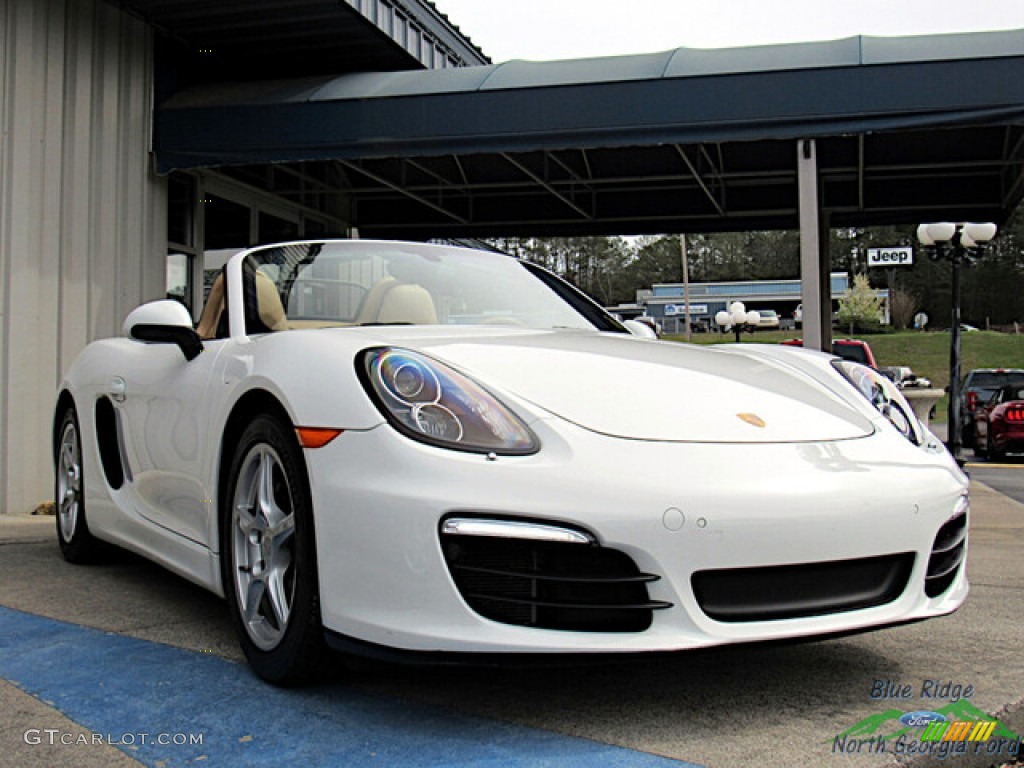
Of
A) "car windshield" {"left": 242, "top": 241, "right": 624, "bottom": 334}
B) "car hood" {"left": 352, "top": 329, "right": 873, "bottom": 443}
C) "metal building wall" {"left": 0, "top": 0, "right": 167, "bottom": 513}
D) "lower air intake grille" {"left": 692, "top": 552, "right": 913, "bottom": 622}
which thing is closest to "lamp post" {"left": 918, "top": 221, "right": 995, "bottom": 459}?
"metal building wall" {"left": 0, "top": 0, "right": 167, "bottom": 513}

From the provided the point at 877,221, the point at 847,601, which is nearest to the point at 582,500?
the point at 847,601

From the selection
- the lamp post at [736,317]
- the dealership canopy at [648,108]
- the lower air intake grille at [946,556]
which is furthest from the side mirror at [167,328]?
the lamp post at [736,317]

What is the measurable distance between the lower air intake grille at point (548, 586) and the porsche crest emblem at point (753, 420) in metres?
0.57

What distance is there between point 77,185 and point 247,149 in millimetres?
1343

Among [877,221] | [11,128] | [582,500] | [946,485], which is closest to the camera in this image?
[582,500]

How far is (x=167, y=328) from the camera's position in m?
3.31

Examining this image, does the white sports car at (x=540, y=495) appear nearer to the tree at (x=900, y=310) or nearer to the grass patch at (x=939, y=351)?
the grass patch at (x=939, y=351)

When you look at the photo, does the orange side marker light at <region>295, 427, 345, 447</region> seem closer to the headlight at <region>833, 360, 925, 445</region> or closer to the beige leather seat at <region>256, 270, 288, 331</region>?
the beige leather seat at <region>256, 270, 288, 331</region>

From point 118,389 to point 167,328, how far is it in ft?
2.19

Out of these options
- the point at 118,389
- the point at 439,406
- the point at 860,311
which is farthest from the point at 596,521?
the point at 860,311

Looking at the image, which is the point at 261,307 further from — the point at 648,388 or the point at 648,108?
the point at 648,108

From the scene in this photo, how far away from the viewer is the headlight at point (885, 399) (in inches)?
118

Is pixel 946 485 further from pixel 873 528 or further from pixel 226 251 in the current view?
pixel 226 251

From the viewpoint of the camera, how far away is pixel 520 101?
26.6 feet
